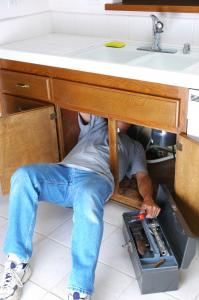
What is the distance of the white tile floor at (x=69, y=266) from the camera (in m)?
1.55

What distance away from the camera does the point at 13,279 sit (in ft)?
5.17

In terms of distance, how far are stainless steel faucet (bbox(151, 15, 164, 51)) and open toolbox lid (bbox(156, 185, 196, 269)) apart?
2.42ft

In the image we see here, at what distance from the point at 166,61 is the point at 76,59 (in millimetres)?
439

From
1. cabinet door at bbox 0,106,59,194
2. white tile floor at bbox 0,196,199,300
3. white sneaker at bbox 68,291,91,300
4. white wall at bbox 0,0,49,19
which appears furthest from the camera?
white wall at bbox 0,0,49,19

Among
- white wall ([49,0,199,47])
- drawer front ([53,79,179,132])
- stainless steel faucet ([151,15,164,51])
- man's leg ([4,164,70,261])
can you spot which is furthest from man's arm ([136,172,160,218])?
white wall ([49,0,199,47])

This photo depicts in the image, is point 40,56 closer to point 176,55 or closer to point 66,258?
point 176,55

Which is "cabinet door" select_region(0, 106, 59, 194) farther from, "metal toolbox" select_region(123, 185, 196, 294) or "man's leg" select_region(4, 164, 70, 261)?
"metal toolbox" select_region(123, 185, 196, 294)

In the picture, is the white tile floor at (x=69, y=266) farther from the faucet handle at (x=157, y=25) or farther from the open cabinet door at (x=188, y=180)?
the faucet handle at (x=157, y=25)

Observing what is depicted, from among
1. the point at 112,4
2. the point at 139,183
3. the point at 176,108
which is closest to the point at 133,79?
the point at 176,108

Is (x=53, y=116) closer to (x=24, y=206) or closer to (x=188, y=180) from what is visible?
(x=24, y=206)

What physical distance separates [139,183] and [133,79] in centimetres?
54

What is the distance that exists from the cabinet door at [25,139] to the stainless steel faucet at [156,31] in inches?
25.6

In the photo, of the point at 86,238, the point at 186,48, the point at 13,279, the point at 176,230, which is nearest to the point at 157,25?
the point at 186,48

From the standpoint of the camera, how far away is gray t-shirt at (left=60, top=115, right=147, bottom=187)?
6.22 ft
